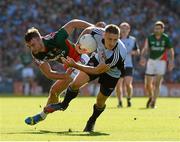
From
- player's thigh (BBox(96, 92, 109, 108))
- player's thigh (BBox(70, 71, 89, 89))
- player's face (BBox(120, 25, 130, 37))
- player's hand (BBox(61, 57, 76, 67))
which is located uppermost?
player's face (BBox(120, 25, 130, 37))

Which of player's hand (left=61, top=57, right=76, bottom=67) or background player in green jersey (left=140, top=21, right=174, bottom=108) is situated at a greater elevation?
player's hand (left=61, top=57, right=76, bottom=67)

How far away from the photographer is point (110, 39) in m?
11.2

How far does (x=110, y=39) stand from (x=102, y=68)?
1.65 ft

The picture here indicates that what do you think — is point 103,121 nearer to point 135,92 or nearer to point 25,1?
point 135,92

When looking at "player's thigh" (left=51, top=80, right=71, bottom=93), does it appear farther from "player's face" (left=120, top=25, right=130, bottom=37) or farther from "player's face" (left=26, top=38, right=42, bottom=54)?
"player's face" (left=120, top=25, right=130, bottom=37)

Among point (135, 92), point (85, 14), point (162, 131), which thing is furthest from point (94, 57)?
point (85, 14)

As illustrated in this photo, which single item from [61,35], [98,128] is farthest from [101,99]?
[61,35]

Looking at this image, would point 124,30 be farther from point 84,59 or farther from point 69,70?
point 69,70

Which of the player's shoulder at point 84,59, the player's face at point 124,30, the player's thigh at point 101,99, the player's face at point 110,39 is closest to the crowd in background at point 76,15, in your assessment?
the player's face at point 124,30

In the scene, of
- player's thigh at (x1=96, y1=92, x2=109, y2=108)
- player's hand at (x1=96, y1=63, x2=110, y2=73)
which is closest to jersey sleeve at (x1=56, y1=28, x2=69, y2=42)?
player's thigh at (x1=96, y1=92, x2=109, y2=108)

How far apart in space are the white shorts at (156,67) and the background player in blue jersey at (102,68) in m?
8.68

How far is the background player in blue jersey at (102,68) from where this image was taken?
1123cm

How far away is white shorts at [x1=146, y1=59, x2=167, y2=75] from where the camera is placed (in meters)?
20.9

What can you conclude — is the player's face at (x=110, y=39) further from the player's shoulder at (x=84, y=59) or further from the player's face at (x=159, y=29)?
the player's face at (x=159, y=29)
